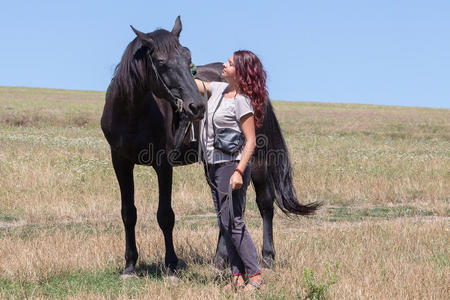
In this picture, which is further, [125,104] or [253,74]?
[125,104]

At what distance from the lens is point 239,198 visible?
4531 mm

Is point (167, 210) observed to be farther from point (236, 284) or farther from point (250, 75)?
point (250, 75)

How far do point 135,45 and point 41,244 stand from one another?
289 centimetres

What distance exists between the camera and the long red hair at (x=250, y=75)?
14.3 feet

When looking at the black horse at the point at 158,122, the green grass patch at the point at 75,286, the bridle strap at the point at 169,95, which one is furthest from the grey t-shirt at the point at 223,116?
the green grass patch at the point at 75,286

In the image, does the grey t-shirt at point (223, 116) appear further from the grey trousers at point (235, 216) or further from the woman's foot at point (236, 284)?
the woman's foot at point (236, 284)

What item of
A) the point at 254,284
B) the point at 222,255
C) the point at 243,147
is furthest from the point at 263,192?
the point at 254,284

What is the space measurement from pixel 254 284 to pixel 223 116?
58.4 inches

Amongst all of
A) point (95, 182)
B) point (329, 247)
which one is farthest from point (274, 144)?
point (95, 182)

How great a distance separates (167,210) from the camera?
5.70 metres

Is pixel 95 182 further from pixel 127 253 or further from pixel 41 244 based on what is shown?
pixel 127 253

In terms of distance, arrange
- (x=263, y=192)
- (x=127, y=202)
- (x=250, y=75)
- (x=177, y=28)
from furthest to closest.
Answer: (x=263, y=192), (x=127, y=202), (x=177, y=28), (x=250, y=75)

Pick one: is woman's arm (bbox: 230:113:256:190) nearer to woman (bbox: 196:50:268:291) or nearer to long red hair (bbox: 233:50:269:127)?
woman (bbox: 196:50:268:291)

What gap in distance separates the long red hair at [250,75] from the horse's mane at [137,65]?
2.37 feet
